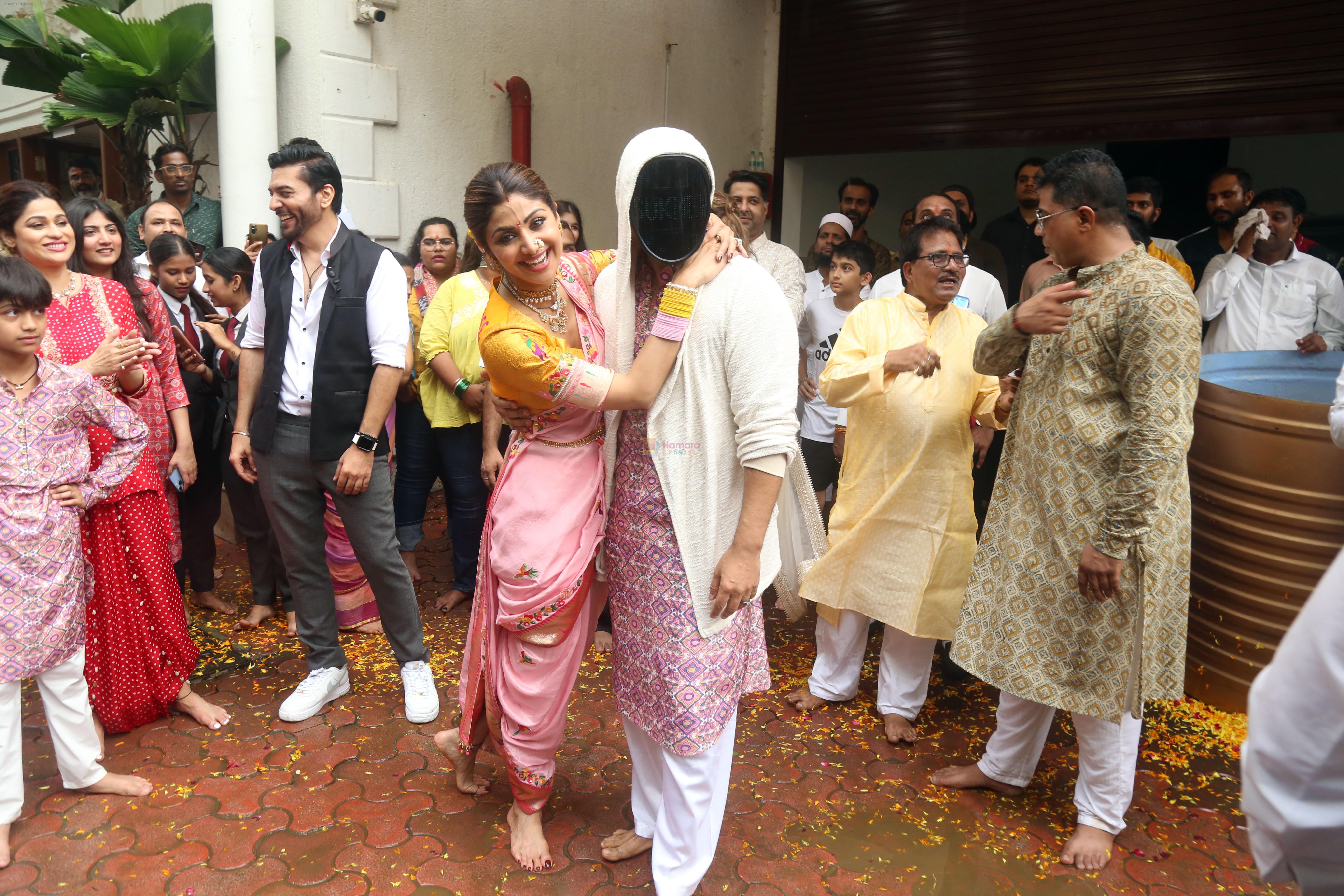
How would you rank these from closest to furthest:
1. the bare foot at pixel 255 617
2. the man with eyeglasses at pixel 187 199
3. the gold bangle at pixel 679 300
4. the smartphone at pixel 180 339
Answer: the gold bangle at pixel 679 300
the smartphone at pixel 180 339
the bare foot at pixel 255 617
the man with eyeglasses at pixel 187 199

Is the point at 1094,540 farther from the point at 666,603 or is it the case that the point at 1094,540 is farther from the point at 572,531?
the point at 572,531

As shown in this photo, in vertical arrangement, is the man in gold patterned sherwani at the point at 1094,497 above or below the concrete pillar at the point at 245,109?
below

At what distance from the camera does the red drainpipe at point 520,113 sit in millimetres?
6250

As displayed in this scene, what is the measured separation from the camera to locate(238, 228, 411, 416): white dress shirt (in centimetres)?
312

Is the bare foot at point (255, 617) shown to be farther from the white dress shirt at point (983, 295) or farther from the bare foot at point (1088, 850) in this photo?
the bare foot at point (1088, 850)

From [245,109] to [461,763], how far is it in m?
4.20

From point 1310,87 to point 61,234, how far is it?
616 cm

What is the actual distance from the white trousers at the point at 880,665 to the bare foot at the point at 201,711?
2167mm

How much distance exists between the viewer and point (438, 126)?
6.02m

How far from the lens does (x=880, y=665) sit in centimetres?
340

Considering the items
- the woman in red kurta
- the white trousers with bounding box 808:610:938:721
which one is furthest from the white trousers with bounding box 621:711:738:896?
the woman in red kurta

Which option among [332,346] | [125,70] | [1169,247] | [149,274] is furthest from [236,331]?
[1169,247]

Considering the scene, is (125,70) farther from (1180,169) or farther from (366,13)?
(1180,169)

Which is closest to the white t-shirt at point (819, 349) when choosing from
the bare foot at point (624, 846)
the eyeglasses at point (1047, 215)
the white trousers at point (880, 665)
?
the white trousers at point (880, 665)
